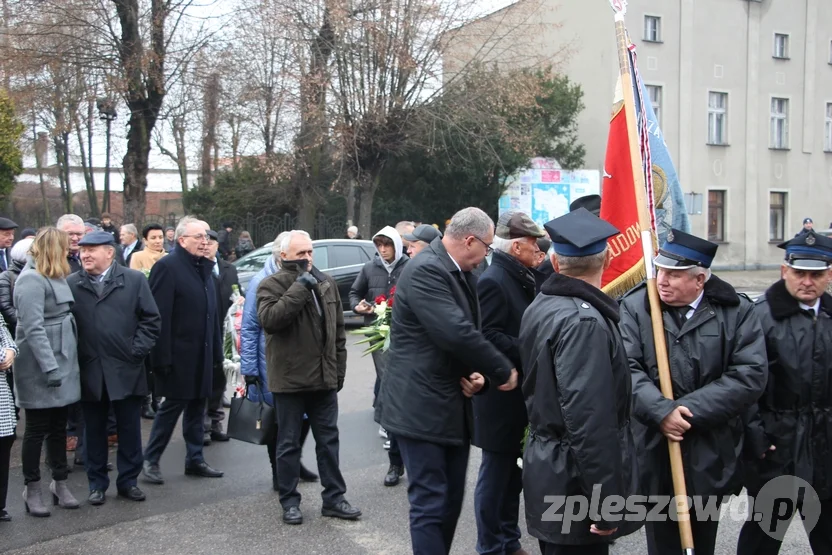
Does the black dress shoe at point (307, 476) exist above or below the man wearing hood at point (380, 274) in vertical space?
below

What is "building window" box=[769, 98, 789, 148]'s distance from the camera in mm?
33250

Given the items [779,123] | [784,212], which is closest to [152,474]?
[784,212]

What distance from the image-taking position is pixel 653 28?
30547 millimetres

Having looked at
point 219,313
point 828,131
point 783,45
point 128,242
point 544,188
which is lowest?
point 219,313

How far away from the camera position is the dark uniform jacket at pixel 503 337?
4434 millimetres

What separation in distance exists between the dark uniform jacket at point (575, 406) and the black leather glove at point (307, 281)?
2214mm

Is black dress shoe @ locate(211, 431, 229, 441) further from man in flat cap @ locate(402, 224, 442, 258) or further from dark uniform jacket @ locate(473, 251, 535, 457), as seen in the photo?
dark uniform jacket @ locate(473, 251, 535, 457)

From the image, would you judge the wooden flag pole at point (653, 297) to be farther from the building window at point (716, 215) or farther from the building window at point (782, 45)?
the building window at point (782, 45)

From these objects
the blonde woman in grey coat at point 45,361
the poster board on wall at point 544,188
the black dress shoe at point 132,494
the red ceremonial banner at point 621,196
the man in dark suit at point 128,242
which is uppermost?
the poster board on wall at point 544,188

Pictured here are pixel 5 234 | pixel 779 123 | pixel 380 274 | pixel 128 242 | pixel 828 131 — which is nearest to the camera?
pixel 5 234

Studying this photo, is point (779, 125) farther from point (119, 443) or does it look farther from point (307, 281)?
point (119, 443)

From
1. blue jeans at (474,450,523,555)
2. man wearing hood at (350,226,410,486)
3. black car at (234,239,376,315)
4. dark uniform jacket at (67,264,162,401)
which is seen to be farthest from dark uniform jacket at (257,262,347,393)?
black car at (234,239,376,315)

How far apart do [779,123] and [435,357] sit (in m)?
34.1

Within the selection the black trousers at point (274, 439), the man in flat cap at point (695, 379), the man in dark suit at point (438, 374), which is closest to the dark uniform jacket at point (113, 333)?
the black trousers at point (274, 439)
